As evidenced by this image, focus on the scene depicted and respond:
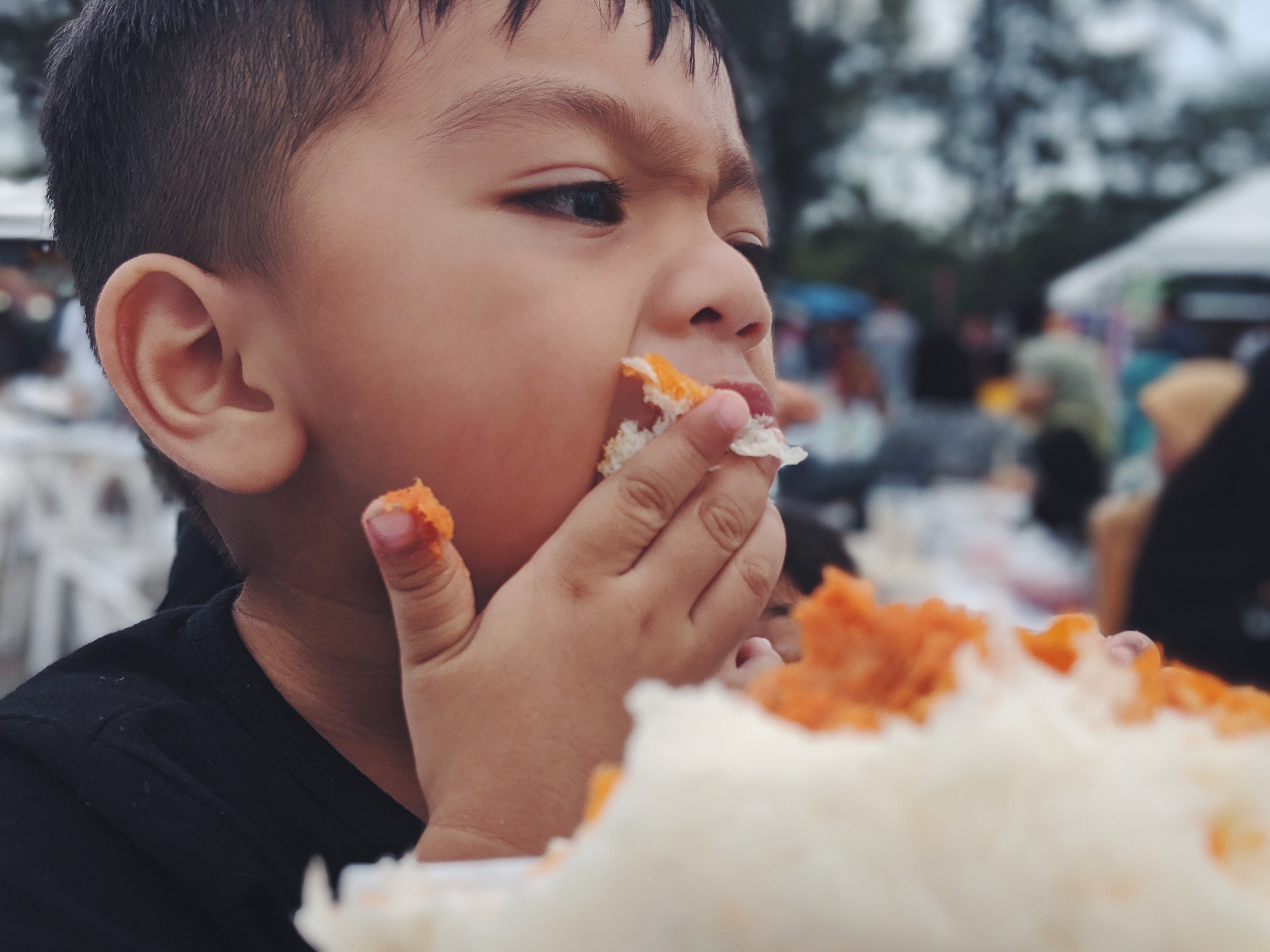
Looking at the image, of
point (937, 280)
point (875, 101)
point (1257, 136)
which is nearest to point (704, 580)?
point (875, 101)

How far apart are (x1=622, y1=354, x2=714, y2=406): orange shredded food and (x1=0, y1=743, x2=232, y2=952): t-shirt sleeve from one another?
2.13 feet

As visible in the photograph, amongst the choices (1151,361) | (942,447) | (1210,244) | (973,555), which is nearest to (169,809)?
(973,555)

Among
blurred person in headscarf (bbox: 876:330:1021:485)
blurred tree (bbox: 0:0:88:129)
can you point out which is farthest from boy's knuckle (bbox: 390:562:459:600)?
blurred person in headscarf (bbox: 876:330:1021:485)

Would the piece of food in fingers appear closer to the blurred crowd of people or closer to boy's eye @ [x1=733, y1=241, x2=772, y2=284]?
boy's eye @ [x1=733, y1=241, x2=772, y2=284]

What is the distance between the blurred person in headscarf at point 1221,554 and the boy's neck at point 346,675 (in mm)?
3642

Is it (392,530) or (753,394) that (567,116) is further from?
(392,530)

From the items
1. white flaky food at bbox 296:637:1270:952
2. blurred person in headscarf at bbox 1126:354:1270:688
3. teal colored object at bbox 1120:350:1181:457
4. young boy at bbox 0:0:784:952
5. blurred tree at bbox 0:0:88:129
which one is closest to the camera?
white flaky food at bbox 296:637:1270:952

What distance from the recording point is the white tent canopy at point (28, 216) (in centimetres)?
131

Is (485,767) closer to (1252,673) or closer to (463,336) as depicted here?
(463,336)

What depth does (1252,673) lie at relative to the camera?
12.6ft

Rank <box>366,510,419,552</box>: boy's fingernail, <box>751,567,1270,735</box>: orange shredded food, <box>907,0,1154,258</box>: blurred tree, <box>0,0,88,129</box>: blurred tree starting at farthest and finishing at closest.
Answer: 1. <box>907,0,1154,258</box>: blurred tree
2. <box>0,0,88,129</box>: blurred tree
3. <box>366,510,419,552</box>: boy's fingernail
4. <box>751,567,1270,735</box>: orange shredded food

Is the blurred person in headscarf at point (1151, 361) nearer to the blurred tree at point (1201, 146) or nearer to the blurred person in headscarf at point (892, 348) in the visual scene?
the blurred person in headscarf at point (892, 348)

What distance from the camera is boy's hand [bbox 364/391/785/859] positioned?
0.83m

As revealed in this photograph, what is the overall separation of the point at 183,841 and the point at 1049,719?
0.83 metres
